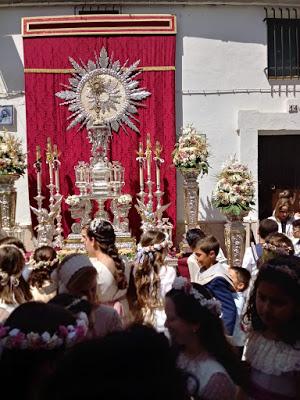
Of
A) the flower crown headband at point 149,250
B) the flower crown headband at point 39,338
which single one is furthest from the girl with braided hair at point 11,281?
the flower crown headband at point 39,338

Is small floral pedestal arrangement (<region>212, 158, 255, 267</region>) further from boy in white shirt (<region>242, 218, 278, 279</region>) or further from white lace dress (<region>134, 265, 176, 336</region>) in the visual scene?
white lace dress (<region>134, 265, 176, 336</region>)

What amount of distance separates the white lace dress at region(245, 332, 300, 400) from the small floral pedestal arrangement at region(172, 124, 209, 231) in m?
7.50

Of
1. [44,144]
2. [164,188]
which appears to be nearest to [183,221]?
[164,188]

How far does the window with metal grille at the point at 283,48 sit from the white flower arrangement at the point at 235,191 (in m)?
2.55

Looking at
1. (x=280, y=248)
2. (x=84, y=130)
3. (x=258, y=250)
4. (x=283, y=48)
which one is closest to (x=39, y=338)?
(x=280, y=248)

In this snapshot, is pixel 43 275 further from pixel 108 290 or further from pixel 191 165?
pixel 191 165

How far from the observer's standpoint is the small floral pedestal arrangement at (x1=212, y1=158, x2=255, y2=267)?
32.1 feet

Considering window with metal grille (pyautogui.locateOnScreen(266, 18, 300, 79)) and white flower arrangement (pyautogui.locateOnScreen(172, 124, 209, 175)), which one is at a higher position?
window with metal grille (pyautogui.locateOnScreen(266, 18, 300, 79))

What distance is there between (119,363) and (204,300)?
1626 mm

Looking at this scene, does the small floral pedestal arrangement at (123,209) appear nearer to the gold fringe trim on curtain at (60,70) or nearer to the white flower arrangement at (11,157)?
the white flower arrangement at (11,157)

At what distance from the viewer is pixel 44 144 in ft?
36.6

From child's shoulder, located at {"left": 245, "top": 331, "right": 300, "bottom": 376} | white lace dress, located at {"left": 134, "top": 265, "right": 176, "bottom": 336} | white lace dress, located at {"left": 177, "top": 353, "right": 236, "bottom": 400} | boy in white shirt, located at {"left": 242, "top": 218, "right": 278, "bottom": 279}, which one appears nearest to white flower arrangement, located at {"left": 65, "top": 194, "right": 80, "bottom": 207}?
boy in white shirt, located at {"left": 242, "top": 218, "right": 278, "bottom": 279}

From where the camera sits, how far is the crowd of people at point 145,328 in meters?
1.45

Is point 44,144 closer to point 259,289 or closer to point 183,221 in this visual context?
point 183,221
